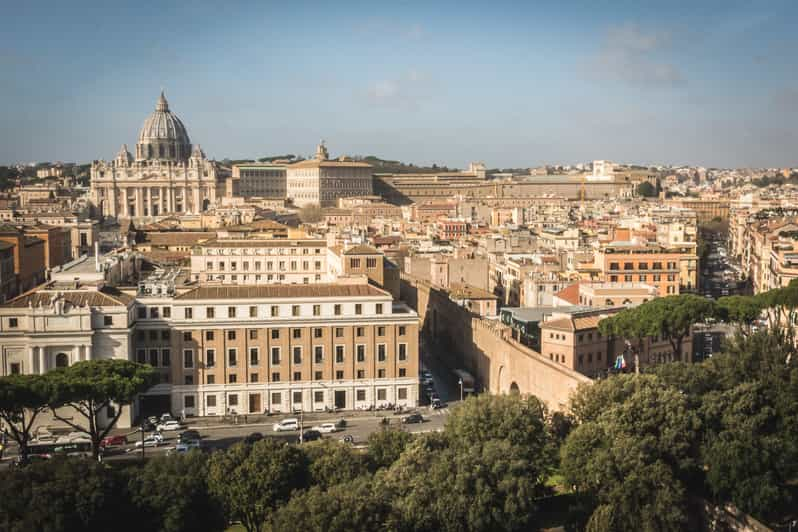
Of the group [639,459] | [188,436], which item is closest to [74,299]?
[188,436]

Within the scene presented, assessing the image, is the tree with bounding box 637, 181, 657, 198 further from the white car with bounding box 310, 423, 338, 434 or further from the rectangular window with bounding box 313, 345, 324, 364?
the white car with bounding box 310, 423, 338, 434

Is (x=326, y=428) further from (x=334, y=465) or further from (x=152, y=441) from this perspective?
(x=334, y=465)

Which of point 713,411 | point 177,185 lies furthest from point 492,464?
point 177,185

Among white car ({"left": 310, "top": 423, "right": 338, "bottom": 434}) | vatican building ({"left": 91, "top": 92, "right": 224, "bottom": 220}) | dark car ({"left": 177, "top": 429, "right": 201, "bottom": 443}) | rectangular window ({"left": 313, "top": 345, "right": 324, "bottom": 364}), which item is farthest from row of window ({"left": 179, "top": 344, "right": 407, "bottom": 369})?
vatican building ({"left": 91, "top": 92, "right": 224, "bottom": 220})

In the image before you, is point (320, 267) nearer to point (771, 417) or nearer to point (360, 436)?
point (360, 436)

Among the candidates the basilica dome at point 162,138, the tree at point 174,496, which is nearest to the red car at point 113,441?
the tree at point 174,496

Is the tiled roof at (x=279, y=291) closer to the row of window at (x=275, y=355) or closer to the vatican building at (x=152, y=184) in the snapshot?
the row of window at (x=275, y=355)

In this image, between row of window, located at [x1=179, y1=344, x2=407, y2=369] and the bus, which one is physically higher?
row of window, located at [x1=179, y1=344, x2=407, y2=369]
